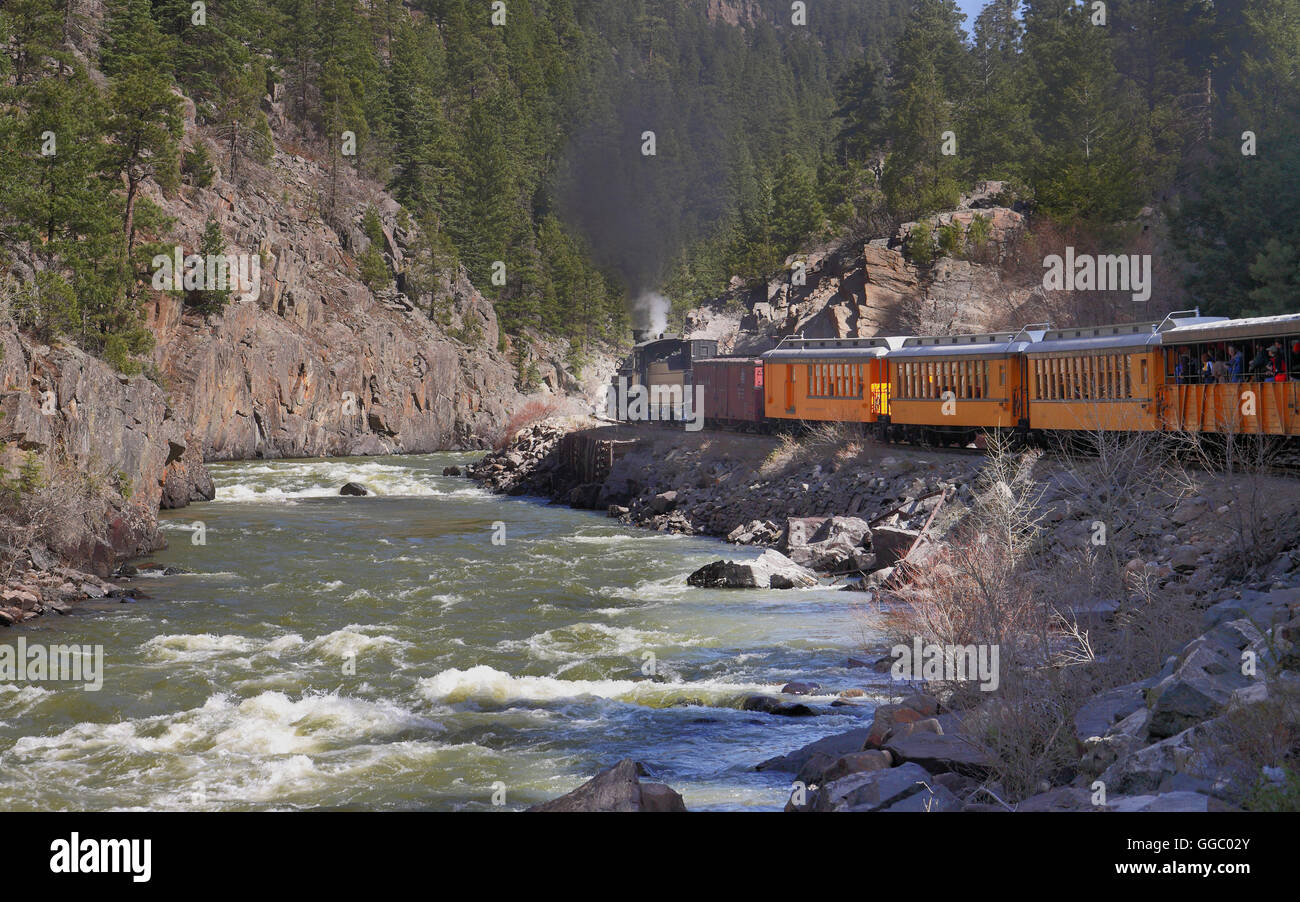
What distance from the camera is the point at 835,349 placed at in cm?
3719

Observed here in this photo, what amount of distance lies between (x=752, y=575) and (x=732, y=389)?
22175 mm

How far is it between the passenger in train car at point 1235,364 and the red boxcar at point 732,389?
2199 cm

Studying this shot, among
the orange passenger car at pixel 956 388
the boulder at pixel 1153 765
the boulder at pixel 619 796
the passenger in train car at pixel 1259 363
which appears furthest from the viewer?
the orange passenger car at pixel 956 388

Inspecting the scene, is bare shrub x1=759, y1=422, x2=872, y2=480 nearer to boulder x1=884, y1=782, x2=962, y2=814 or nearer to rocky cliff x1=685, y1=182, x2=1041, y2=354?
rocky cliff x1=685, y1=182, x2=1041, y2=354

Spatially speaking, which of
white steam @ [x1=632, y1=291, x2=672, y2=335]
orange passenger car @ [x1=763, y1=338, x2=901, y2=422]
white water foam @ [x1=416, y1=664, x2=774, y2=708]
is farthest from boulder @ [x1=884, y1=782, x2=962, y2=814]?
white steam @ [x1=632, y1=291, x2=672, y2=335]

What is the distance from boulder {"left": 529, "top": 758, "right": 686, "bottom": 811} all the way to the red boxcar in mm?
33750

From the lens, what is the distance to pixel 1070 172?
176ft

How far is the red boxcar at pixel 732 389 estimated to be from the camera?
144 feet

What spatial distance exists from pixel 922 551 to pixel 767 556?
11.4ft

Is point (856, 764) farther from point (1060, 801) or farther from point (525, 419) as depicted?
point (525, 419)

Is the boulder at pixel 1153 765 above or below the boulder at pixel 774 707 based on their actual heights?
above

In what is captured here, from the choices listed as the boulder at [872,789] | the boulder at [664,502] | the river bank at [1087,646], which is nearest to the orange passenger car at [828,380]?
the boulder at [664,502]

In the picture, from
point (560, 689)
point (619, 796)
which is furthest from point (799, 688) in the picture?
point (619, 796)

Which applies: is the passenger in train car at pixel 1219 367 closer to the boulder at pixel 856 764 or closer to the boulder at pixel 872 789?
the boulder at pixel 856 764
